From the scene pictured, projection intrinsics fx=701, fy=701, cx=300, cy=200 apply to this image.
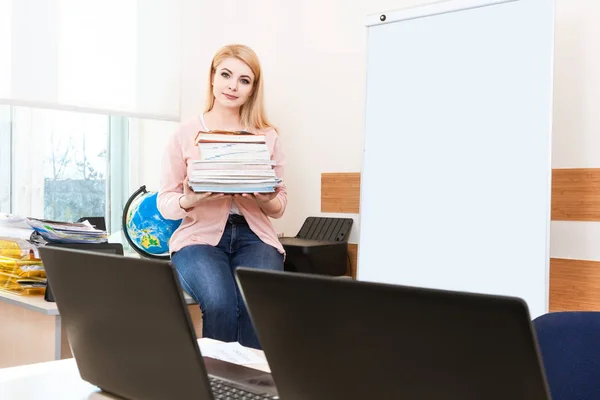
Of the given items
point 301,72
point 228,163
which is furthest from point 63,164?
point 228,163

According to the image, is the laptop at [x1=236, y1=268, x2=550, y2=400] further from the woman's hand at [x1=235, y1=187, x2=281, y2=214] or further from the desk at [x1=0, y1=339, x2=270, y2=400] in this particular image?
the woman's hand at [x1=235, y1=187, x2=281, y2=214]

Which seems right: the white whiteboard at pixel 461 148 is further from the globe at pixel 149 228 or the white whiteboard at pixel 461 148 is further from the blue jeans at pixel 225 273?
the globe at pixel 149 228

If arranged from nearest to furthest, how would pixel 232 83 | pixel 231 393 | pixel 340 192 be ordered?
pixel 231 393
pixel 232 83
pixel 340 192

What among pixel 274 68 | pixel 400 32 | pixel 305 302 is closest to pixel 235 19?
pixel 274 68

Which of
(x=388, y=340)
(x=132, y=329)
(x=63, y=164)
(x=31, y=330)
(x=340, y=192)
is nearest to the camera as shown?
(x=388, y=340)

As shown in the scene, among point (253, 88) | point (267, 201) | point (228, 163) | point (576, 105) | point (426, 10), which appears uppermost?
point (426, 10)

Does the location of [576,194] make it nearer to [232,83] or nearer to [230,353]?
[232,83]

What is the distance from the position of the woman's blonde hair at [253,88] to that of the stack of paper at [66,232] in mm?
691

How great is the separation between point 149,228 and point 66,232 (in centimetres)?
37

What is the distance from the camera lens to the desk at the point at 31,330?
2379mm

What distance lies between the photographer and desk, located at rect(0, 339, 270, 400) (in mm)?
1054

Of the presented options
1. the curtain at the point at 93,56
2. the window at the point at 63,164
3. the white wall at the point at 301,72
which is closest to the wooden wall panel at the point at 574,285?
the white wall at the point at 301,72

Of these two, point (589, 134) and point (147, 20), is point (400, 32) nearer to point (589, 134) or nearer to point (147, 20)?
point (589, 134)

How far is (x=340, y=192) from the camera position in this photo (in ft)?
10.3
